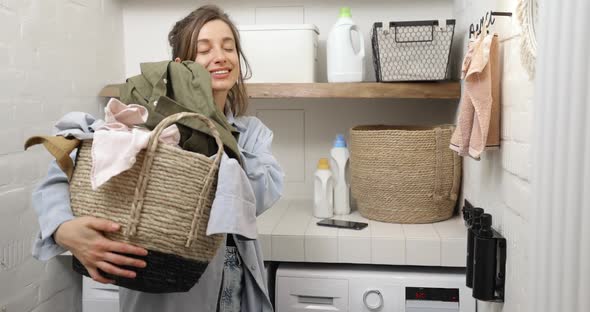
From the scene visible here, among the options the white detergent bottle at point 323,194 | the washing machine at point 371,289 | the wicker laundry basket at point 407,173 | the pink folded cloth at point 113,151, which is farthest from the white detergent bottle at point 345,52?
the pink folded cloth at point 113,151

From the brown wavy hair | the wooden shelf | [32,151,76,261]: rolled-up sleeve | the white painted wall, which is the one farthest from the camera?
the wooden shelf

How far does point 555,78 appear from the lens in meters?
0.93

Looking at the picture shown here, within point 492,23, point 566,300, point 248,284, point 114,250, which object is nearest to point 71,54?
point 248,284

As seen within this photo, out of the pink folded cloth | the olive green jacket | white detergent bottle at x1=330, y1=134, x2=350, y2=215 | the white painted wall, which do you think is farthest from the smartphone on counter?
the pink folded cloth

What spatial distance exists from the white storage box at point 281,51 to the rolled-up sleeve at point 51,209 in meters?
1.15

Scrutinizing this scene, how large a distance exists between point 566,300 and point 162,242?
2.30ft

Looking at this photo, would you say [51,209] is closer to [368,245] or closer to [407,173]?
[368,245]

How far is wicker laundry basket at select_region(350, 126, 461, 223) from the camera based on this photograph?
196 centimetres

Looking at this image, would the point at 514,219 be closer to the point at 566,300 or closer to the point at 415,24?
the point at 566,300

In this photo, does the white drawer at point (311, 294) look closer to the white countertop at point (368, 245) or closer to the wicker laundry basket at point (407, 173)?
the white countertop at point (368, 245)

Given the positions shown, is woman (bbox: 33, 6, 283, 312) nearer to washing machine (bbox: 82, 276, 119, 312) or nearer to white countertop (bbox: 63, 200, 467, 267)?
white countertop (bbox: 63, 200, 467, 267)

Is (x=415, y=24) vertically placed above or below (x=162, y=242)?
above

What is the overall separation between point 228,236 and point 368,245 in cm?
54

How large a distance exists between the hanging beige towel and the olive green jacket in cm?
67
